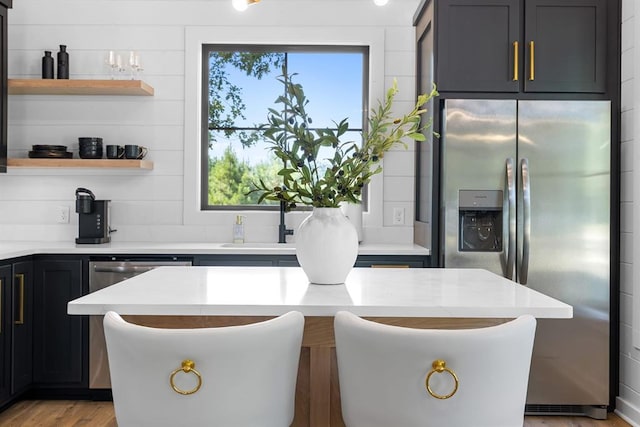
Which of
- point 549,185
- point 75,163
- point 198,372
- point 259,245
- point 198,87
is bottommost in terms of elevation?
point 198,372

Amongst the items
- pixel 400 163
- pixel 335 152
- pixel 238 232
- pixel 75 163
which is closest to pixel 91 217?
pixel 75 163

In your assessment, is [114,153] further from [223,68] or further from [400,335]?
[400,335]

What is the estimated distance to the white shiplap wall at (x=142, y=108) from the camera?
4164mm

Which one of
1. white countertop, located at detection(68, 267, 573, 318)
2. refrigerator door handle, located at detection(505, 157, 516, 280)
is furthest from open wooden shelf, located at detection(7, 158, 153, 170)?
refrigerator door handle, located at detection(505, 157, 516, 280)

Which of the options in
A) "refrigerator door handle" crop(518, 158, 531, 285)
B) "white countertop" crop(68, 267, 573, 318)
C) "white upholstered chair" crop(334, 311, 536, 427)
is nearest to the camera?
"white upholstered chair" crop(334, 311, 536, 427)

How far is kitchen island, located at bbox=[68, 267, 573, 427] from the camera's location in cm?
159

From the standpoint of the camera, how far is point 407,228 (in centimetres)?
422

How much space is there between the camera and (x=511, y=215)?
11.0 ft

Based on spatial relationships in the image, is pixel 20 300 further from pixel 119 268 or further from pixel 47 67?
pixel 47 67

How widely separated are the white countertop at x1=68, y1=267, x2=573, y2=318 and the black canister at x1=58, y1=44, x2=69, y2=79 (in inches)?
90.8

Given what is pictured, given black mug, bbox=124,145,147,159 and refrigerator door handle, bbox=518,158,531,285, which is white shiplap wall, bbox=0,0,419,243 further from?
refrigerator door handle, bbox=518,158,531,285

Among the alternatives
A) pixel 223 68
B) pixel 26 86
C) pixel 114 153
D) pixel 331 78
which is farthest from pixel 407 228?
pixel 26 86

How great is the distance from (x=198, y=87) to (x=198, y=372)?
3226 mm

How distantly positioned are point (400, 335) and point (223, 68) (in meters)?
3.41
